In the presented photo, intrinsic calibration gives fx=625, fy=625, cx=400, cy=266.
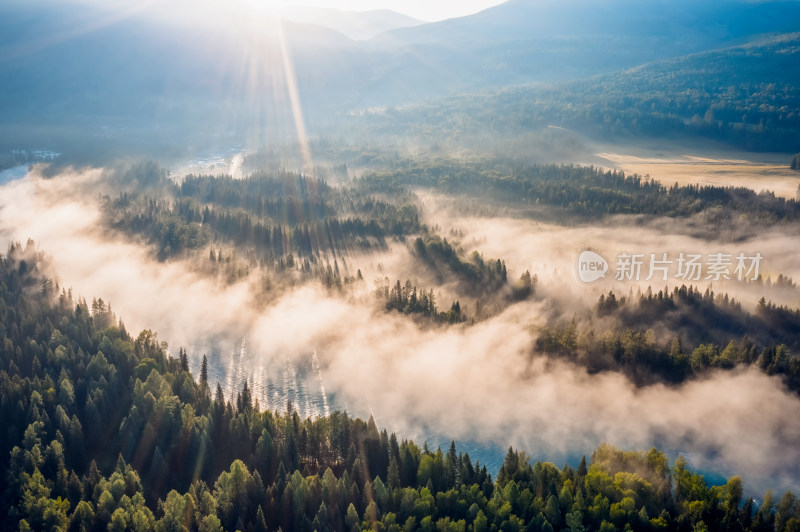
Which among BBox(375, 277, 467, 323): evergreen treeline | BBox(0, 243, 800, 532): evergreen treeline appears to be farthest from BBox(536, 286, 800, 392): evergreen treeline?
BBox(0, 243, 800, 532): evergreen treeline

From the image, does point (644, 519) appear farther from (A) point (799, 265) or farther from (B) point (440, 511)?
(A) point (799, 265)

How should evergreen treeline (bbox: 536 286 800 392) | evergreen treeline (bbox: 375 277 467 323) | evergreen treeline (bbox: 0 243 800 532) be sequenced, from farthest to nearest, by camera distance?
Result: evergreen treeline (bbox: 375 277 467 323) < evergreen treeline (bbox: 536 286 800 392) < evergreen treeline (bbox: 0 243 800 532)

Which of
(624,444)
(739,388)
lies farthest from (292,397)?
(739,388)

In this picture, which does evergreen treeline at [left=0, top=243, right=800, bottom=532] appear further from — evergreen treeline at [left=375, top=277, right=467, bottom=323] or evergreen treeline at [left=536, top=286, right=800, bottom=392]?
evergreen treeline at [left=375, top=277, right=467, bottom=323]

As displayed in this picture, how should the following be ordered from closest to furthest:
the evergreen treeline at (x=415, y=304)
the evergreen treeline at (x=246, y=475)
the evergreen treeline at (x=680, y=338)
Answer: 1. the evergreen treeline at (x=246, y=475)
2. the evergreen treeline at (x=680, y=338)
3. the evergreen treeline at (x=415, y=304)

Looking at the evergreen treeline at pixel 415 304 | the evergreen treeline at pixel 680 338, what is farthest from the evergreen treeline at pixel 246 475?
the evergreen treeline at pixel 415 304

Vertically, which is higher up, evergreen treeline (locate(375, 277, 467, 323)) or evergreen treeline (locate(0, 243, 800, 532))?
evergreen treeline (locate(375, 277, 467, 323))

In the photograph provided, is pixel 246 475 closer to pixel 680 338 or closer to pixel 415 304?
pixel 415 304

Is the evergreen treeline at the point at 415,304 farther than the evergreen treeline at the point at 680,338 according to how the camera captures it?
Yes

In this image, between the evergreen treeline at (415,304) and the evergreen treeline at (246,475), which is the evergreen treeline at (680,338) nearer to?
the evergreen treeline at (415,304)
